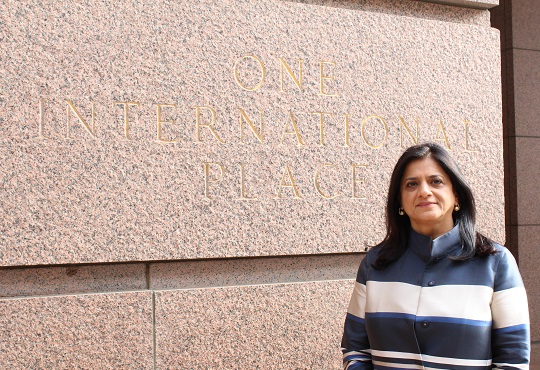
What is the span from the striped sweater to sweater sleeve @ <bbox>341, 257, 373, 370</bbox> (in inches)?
0.9

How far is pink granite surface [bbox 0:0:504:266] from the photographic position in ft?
11.9

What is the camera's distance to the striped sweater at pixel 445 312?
95.0 inches

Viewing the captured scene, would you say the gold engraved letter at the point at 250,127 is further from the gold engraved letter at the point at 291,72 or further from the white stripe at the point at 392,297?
the white stripe at the point at 392,297

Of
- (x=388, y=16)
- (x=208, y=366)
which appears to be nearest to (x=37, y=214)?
(x=208, y=366)

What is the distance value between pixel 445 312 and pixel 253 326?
1791 millimetres

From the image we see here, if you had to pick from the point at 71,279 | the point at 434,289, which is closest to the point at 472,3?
the point at 434,289

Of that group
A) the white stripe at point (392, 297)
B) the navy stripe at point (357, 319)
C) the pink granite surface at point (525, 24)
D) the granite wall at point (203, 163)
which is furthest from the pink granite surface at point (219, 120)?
the pink granite surface at point (525, 24)

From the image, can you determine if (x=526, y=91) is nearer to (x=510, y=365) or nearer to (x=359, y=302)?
(x=359, y=302)

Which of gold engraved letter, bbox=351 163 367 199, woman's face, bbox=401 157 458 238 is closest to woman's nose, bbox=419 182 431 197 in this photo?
woman's face, bbox=401 157 458 238

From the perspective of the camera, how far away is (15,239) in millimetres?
3566

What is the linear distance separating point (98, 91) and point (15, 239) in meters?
0.90

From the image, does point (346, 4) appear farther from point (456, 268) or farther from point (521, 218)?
point (521, 218)

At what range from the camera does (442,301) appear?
97.2 inches

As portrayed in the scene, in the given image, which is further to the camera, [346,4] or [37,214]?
[346,4]
